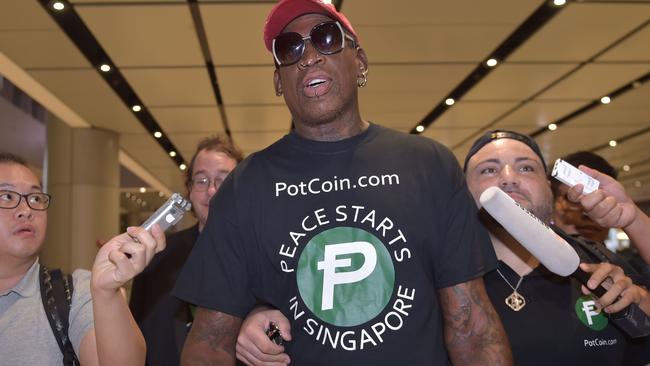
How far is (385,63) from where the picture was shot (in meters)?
6.78

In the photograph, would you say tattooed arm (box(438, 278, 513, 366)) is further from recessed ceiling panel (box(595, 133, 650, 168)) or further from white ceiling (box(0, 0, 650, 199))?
recessed ceiling panel (box(595, 133, 650, 168))

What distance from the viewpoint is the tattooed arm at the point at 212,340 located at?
1801mm

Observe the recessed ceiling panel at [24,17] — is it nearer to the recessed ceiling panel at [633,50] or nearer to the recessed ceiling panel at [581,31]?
the recessed ceiling panel at [581,31]

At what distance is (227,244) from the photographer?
1834 mm

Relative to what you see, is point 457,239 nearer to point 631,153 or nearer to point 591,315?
point 591,315

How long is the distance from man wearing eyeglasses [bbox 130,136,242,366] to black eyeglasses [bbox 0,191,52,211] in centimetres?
76

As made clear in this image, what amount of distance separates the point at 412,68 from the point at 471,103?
5.83ft

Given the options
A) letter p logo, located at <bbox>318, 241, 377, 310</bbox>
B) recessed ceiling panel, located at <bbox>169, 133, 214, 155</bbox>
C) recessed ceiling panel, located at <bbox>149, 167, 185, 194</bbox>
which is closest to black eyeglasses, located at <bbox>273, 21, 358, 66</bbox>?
letter p logo, located at <bbox>318, 241, 377, 310</bbox>

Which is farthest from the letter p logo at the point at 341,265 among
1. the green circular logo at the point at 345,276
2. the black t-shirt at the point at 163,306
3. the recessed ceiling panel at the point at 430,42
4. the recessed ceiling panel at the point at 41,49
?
the recessed ceiling panel at the point at 41,49

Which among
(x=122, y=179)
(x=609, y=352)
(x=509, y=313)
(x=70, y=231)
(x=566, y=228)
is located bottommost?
(x=609, y=352)

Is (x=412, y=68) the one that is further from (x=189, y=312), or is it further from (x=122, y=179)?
(x=122, y=179)

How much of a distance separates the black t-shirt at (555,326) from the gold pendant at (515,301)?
13mm

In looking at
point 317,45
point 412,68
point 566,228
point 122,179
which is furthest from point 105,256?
point 122,179

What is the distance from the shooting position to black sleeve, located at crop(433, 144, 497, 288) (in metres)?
1.78
